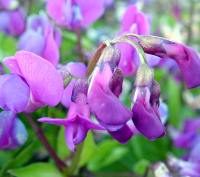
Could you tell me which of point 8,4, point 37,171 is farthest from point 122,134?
point 8,4

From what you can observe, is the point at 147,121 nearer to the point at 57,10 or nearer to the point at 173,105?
the point at 57,10

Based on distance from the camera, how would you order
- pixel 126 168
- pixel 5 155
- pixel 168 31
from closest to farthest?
pixel 5 155 → pixel 126 168 → pixel 168 31

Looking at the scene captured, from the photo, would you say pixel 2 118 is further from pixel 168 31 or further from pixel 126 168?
pixel 168 31

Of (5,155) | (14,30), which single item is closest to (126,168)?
(5,155)

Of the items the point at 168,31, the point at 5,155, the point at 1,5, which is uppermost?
the point at 1,5

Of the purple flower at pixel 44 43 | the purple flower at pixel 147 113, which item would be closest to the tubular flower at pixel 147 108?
the purple flower at pixel 147 113

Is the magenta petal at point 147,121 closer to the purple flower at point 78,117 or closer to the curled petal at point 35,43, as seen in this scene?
the purple flower at point 78,117

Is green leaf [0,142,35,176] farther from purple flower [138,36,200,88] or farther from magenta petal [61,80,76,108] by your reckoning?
purple flower [138,36,200,88]
